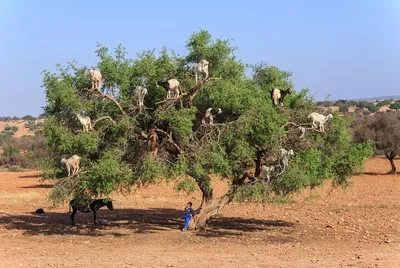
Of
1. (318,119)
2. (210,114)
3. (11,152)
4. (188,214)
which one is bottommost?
(188,214)

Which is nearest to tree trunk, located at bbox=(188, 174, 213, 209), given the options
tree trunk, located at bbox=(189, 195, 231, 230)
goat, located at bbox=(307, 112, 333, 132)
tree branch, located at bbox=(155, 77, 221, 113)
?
tree trunk, located at bbox=(189, 195, 231, 230)

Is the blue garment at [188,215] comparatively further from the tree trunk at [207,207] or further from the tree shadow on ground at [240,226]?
the tree shadow on ground at [240,226]

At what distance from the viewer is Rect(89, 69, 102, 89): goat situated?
49.9 feet

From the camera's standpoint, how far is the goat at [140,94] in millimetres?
15305

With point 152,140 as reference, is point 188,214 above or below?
below

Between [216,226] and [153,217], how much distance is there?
361cm

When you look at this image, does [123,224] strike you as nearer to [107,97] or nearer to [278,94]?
[107,97]

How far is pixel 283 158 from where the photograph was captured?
15.4m

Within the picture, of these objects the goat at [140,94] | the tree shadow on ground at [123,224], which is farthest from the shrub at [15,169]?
the goat at [140,94]

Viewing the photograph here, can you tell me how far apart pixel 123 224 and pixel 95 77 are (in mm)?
6324

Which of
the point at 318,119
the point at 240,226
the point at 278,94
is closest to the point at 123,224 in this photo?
the point at 240,226

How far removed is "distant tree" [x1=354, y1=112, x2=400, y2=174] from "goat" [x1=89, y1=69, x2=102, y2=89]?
23.8 meters

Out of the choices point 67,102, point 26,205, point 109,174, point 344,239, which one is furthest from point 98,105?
point 26,205

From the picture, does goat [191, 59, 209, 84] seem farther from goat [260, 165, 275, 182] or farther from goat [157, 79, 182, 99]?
goat [260, 165, 275, 182]
